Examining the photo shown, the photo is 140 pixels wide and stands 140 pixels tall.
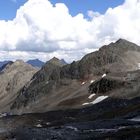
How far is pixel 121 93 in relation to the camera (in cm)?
15625

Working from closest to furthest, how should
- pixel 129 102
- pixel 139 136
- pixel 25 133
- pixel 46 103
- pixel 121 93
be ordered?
1. pixel 139 136
2. pixel 25 133
3. pixel 129 102
4. pixel 121 93
5. pixel 46 103

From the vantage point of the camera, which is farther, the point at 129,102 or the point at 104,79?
the point at 104,79

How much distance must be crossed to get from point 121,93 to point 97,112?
1017 inches

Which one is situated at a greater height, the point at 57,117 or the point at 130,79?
the point at 130,79

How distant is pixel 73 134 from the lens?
2943 inches

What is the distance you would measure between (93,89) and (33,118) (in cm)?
4306

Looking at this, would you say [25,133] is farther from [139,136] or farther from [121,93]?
[121,93]

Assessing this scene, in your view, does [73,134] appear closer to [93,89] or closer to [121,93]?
[121,93]

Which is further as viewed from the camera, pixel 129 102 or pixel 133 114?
pixel 129 102

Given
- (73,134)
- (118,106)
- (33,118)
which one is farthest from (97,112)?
(73,134)

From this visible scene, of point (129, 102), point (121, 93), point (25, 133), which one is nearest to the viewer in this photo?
point (25, 133)

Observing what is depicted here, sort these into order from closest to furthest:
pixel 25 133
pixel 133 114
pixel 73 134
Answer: pixel 73 134, pixel 25 133, pixel 133 114

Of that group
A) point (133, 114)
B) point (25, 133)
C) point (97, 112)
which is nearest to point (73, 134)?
point (25, 133)

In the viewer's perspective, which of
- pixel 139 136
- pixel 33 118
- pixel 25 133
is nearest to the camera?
pixel 139 136
